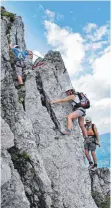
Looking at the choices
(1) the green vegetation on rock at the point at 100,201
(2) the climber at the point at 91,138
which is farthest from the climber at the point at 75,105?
(1) the green vegetation on rock at the point at 100,201

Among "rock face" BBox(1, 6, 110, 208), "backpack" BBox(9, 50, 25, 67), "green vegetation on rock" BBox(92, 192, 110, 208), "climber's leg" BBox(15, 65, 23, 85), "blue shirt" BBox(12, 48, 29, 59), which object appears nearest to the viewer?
"rock face" BBox(1, 6, 110, 208)

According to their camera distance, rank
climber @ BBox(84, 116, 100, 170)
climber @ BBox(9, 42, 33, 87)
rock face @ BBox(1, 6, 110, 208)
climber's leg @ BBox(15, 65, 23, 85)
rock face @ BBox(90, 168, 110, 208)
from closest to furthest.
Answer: rock face @ BBox(1, 6, 110, 208) → climber's leg @ BBox(15, 65, 23, 85) → climber @ BBox(9, 42, 33, 87) → rock face @ BBox(90, 168, 110, 208) → climber @ BBox(84, 116, 100, 170)

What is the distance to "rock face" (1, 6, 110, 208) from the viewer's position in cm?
1502

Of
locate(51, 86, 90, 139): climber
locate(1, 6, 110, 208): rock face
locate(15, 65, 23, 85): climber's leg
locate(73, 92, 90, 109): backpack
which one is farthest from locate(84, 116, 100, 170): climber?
locate(15, 65, 23, 85): climber's leg

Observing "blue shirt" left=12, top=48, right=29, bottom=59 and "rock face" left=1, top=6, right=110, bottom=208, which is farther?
"blue shirt" left=12, top=48, right=29, bottom=59

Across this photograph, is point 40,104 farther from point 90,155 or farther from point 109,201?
point 109,201

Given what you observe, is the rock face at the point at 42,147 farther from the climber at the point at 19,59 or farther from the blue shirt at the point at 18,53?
the blue shirt at the point at 18,53

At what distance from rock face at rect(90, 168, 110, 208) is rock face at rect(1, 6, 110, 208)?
14.5 ft

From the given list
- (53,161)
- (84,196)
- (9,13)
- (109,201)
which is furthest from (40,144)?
(9,13)

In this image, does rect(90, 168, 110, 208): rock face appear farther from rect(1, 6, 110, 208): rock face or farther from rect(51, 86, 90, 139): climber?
rect(51, 86, 90, 139): climber

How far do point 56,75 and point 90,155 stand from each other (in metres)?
7.28

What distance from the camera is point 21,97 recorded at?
1961 centimetres

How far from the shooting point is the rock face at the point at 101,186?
73.0 feet

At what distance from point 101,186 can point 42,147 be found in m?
8.06
